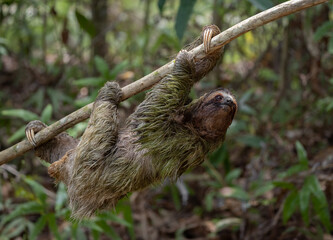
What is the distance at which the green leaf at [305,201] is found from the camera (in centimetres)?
596

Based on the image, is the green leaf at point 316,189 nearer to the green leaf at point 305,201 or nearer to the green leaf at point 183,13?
the green leaf at point 305,201

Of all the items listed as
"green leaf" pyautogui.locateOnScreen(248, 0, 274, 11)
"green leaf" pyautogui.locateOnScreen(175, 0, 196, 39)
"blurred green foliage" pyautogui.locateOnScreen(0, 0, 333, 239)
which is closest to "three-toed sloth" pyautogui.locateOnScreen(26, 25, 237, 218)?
"green leaf" pyautogui.locateOnScreen(248, 0, 274, 11)

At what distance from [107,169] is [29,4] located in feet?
20.5

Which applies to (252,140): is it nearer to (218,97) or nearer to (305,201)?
(305,201)

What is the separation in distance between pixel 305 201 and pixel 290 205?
Result: 0.94 feet

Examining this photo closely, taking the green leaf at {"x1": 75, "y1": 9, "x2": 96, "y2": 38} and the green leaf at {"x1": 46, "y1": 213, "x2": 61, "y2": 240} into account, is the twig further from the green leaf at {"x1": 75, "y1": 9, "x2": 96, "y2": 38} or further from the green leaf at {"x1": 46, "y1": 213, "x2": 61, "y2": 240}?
the green leaf at {"x1": 75, "y1": 9, "x2": 96, "y2": 38}

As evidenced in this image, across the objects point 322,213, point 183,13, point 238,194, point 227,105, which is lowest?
point 322,213

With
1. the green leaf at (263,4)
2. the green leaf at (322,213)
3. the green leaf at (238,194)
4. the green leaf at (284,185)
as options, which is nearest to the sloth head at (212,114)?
the green leaf at (263,4)

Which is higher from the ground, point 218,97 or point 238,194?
point 218,97

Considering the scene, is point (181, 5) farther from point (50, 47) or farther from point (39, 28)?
point (50, 47)

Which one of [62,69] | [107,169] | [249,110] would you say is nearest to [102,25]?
[62,69]

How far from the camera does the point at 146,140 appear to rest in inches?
181

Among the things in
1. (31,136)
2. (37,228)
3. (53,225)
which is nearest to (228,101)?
(31,136)

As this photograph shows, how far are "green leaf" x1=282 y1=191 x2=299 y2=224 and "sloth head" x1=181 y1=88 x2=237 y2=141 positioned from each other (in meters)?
2.17
